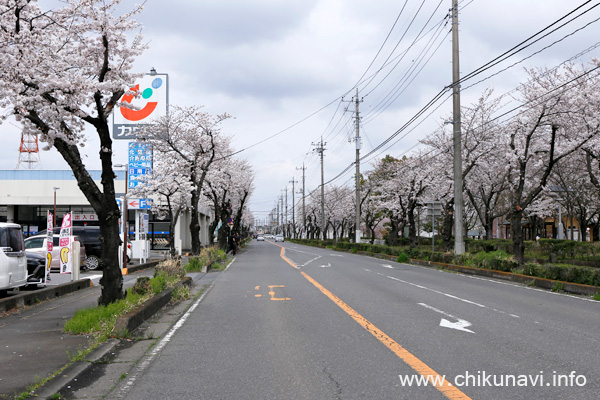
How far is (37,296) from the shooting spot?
12.2 meters

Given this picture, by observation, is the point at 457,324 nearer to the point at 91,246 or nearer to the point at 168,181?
the point at 91,246

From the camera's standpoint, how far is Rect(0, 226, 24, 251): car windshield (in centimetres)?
1087

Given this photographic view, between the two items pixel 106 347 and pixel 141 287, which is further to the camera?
pixel 141 287

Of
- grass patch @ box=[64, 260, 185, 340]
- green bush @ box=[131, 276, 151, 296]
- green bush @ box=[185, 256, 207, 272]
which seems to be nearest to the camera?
grass patch @ box=[64, 260, 185, 340]

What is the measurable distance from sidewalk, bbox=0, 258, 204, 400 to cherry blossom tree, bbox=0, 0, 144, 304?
1410mm

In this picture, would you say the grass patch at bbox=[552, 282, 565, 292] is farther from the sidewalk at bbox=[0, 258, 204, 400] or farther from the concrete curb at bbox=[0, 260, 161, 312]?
the concrete curb at bbox=[0, 260, 161, 312]

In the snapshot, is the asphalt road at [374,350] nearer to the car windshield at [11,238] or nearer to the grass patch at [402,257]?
the car windshield at [11,238]

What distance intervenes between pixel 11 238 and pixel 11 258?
0.50 meters

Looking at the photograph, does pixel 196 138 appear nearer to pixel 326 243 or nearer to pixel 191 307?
pixel 191 307

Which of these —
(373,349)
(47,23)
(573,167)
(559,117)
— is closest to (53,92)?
(47,23)

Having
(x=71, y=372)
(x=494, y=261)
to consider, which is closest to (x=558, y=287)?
(x=494, y=261)

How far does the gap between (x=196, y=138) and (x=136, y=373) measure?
22142 millimetres

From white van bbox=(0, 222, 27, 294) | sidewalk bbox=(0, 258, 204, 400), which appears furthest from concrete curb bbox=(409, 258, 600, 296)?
white van bbox=(0, 222, 27, 294)

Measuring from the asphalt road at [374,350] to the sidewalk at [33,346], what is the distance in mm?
1024
